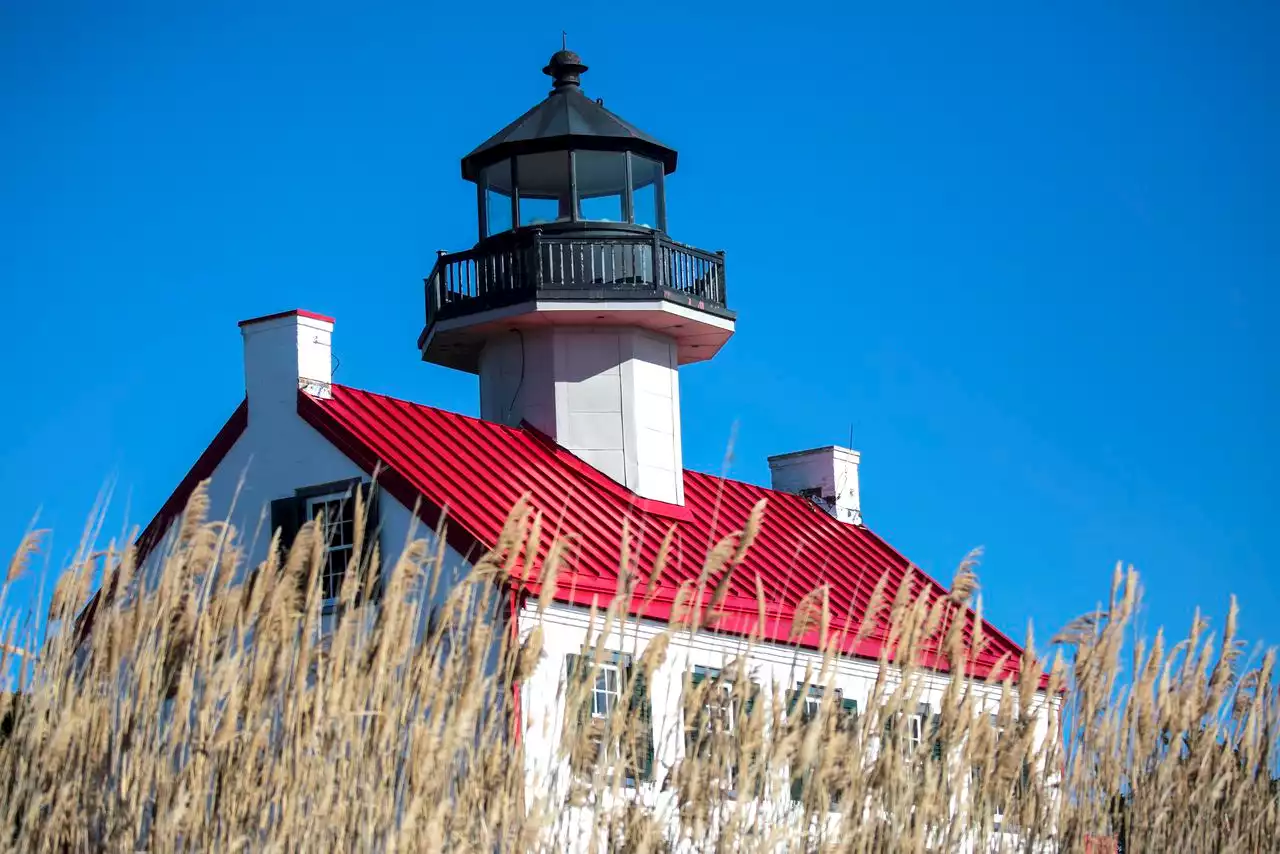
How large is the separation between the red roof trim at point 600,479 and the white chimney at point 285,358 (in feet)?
11.3

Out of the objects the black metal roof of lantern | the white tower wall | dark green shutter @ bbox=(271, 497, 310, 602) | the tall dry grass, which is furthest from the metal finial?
the tall dry grass

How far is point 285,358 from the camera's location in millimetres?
16781

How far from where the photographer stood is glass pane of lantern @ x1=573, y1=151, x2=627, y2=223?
2030 cm

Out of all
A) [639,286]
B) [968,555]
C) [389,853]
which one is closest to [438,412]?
[639,286]

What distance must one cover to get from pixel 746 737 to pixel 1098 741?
53.5 inches

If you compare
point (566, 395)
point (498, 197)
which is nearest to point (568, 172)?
point (498, 197)

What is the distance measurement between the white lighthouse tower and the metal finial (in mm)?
649

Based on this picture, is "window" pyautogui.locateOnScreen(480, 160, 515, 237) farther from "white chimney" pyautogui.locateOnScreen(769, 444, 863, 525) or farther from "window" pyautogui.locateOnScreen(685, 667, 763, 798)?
"window" pyautogui.locateOnScreen(685, 667, 763, 798)

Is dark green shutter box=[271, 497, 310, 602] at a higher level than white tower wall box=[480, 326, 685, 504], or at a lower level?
lower

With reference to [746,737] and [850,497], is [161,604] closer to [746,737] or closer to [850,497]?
[746,737]

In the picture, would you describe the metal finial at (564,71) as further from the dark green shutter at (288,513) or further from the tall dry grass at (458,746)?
the tall dry grass at (458,746)

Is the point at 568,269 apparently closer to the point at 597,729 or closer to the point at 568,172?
the point at 568,172

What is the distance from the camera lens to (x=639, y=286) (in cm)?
1964

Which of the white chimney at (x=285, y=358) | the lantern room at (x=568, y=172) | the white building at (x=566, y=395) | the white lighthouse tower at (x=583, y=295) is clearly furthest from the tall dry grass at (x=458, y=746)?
the lantern room at (x=568, y=172)
